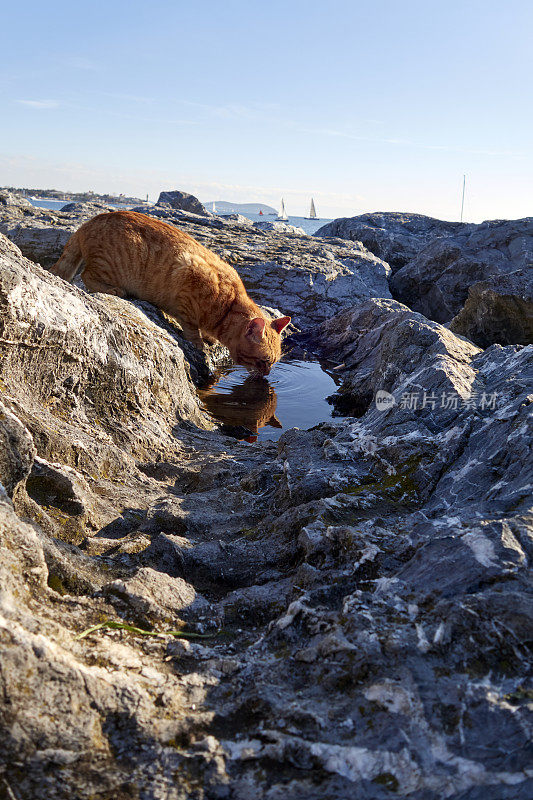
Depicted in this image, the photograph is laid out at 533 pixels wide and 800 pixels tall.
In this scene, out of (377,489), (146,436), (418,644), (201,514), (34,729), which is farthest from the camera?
(146,436)

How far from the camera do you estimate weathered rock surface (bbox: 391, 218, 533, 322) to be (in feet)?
37.5

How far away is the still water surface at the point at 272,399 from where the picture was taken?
249 inches

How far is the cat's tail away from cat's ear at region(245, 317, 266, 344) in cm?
249

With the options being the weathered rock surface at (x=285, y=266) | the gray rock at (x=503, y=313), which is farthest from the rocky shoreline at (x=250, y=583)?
the weathered rock surface at (x=285, y=266)

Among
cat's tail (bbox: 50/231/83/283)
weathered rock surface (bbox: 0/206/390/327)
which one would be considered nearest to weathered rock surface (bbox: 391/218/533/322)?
weathered rock surface (bbox: 0/206/390/327)

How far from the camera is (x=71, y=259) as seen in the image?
25.0 feet

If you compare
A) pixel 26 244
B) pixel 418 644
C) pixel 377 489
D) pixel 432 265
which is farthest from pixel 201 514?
pixel 432 265

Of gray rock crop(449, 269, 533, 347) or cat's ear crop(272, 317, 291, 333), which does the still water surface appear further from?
gray rock crop(449, 269, 533, 347)

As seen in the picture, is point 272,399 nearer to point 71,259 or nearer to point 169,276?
point 169,276

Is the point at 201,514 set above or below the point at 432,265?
below

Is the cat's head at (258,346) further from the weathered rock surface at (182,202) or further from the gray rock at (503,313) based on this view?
the weathered rock surface at (182,202)

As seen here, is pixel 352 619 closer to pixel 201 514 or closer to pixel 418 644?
pixel 418 644

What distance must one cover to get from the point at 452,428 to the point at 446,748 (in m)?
1.91

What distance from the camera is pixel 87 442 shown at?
9.93ft
